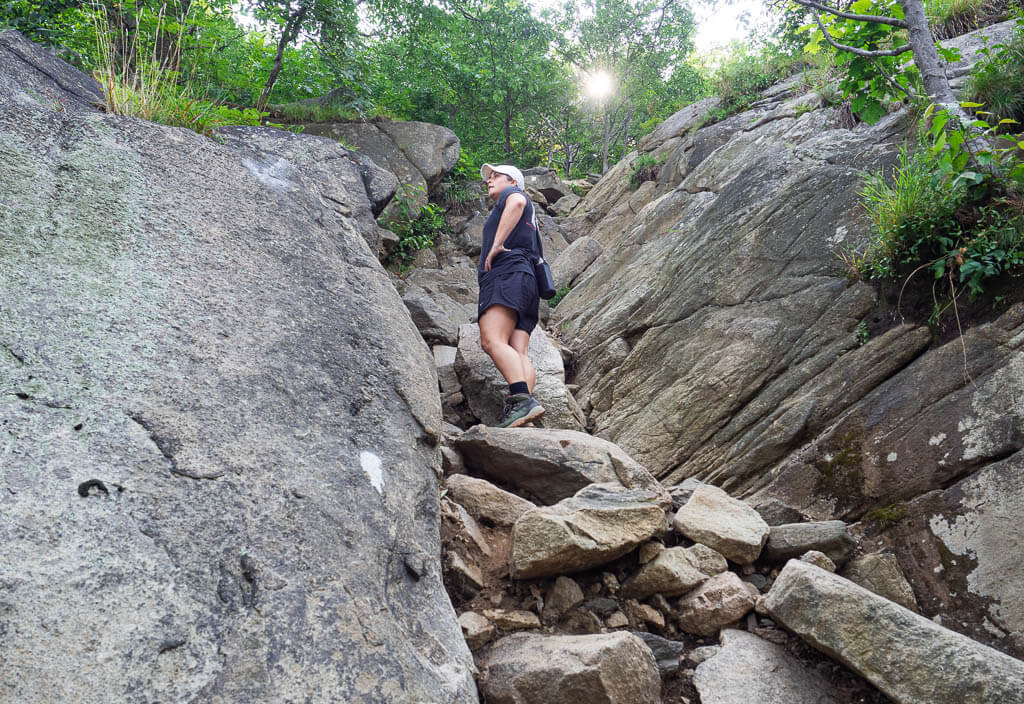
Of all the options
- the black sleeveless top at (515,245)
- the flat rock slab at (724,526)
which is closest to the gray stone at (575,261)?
the black sleeveless top at (515,245)

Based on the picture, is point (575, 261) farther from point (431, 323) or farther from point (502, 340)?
point (502, 340)

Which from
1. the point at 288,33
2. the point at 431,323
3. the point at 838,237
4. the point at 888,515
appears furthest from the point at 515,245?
the point at 288,33

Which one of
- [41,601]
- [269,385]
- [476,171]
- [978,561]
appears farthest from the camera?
[476,171]

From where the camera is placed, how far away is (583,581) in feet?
10.4

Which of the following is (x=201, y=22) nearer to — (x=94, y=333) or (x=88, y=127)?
(x=88, y=127)

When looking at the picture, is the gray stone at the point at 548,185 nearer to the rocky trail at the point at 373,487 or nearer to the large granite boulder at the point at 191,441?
the rocky trail at the point at 373,487

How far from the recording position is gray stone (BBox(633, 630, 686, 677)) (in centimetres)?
278

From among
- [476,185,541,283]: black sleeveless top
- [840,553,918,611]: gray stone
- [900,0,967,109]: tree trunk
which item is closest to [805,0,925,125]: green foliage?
[900,0,967,109]: tree trunk

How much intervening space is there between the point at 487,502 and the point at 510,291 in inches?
99.2

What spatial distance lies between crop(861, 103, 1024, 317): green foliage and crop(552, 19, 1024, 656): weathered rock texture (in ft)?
1.18

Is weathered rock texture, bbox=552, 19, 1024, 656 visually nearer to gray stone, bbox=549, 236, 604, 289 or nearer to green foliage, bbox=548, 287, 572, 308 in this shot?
green foliage, bbox=548, 287, 572, 308

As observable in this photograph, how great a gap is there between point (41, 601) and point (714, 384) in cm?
524

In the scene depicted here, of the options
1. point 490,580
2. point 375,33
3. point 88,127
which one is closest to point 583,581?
point 490,580

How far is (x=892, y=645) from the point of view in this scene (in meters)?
2.46
